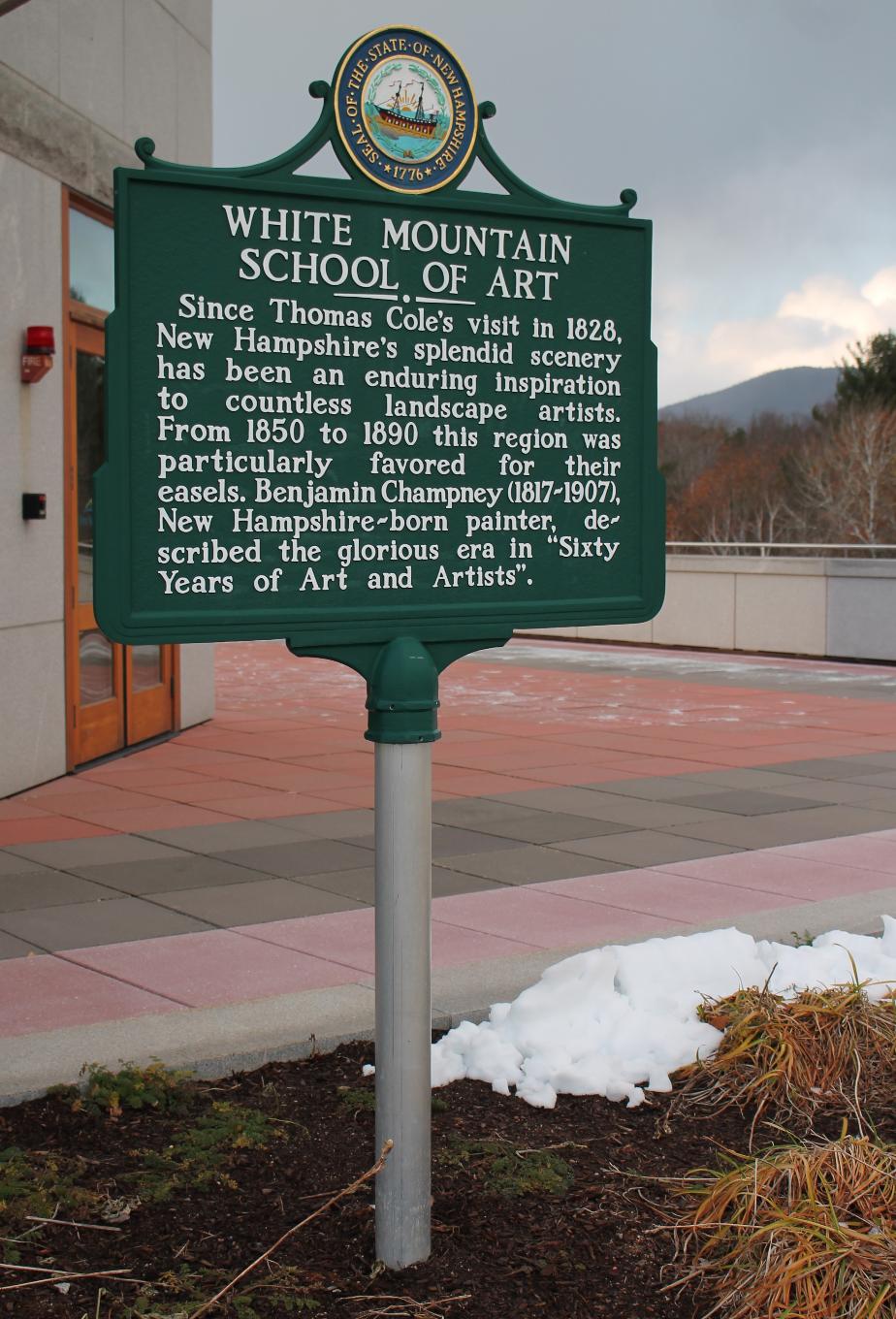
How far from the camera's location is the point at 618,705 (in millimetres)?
15219

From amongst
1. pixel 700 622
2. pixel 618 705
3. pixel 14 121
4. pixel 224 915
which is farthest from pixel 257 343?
pixel 700 622

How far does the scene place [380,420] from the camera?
3.47 m

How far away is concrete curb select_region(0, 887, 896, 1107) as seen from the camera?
4.46 metres

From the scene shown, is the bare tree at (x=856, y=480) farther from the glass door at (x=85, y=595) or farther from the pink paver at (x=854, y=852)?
the pink paver at (x=854, y=852)

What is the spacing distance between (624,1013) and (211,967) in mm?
1652

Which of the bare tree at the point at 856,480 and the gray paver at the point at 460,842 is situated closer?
the gray paver at the point at 460,842

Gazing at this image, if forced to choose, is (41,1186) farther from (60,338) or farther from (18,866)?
(60,338)

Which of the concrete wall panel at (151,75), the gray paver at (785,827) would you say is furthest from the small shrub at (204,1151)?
the concrete wall panel at (151,75)

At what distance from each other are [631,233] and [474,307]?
→ 498 millimetres

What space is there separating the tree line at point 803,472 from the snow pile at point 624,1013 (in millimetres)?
40704

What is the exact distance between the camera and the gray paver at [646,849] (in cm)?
788

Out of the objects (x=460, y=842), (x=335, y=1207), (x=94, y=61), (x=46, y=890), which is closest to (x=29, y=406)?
(x=94, y=61)

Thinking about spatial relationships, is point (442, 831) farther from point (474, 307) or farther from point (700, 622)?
point (700, 622)

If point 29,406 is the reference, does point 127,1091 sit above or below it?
below
